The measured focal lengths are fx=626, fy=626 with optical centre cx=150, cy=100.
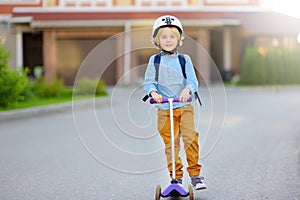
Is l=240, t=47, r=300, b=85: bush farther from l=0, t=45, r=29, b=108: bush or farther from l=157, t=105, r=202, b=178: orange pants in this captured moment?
l=157, t=105, r=202, b=178: orange pants

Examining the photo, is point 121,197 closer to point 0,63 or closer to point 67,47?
point 0,63

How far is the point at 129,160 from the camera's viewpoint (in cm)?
789

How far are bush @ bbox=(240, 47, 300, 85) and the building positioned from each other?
2115 millimetres

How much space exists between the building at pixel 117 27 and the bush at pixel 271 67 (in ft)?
6.94

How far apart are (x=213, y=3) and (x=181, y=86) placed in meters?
25.2

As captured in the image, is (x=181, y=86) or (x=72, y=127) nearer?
(x=181, y=86)

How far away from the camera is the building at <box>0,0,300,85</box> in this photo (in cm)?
2869

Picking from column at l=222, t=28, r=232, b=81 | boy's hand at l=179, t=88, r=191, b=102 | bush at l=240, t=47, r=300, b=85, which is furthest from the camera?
column at l=222, t=28, r=232, b=81

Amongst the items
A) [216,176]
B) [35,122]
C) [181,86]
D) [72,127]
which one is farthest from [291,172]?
[35,122]

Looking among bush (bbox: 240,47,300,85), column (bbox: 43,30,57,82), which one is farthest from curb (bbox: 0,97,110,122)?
column (bbox: 43,30,57,82)

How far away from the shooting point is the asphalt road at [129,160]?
19.0 feet

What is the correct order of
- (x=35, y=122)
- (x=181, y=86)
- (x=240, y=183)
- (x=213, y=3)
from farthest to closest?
(x=213, y=3), (x=35, y=122), (x=240, y=183), (x=181, y=86)

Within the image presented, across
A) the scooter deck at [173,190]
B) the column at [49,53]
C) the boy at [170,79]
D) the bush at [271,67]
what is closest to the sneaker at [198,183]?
the boy at [170,79]

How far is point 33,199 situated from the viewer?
18.3 feet
